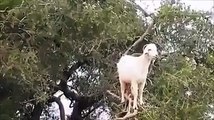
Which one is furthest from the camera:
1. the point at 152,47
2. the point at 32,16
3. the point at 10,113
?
the point at 10,113

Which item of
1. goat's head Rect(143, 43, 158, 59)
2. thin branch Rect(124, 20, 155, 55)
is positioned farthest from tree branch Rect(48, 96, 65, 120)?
goat's head Rect(143, 43, 158, 59)

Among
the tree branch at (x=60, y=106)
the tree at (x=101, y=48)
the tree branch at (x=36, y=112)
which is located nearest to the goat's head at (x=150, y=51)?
the tree at (x=101, y=48)

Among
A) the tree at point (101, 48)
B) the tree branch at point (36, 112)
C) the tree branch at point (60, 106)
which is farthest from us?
the tree branch at point (60, 106)

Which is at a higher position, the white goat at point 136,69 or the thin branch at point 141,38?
the thin branch at point 141,38

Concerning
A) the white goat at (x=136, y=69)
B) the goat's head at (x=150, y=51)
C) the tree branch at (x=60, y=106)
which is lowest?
the tree branch at (x=60, y=106)

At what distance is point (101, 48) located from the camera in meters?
2.49

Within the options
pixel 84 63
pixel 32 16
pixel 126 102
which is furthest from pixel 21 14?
pixel 126 102

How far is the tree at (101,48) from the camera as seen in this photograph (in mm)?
2305

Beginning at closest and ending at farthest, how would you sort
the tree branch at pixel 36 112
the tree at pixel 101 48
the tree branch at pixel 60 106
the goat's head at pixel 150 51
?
the goat's head at pixel 150 51, the tree at pixel 101 48, the tree branch at pixel 36 112, the tree branch at pixel 60 106

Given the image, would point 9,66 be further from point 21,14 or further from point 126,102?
point 126,102

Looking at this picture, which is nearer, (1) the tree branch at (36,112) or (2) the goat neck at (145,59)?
(2) the goat neck at (145,59)

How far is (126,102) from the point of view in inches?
85.7

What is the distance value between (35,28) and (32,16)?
0.06 m

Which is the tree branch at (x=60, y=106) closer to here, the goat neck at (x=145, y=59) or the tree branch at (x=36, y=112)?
the tree branch at (x=36, y=112)
